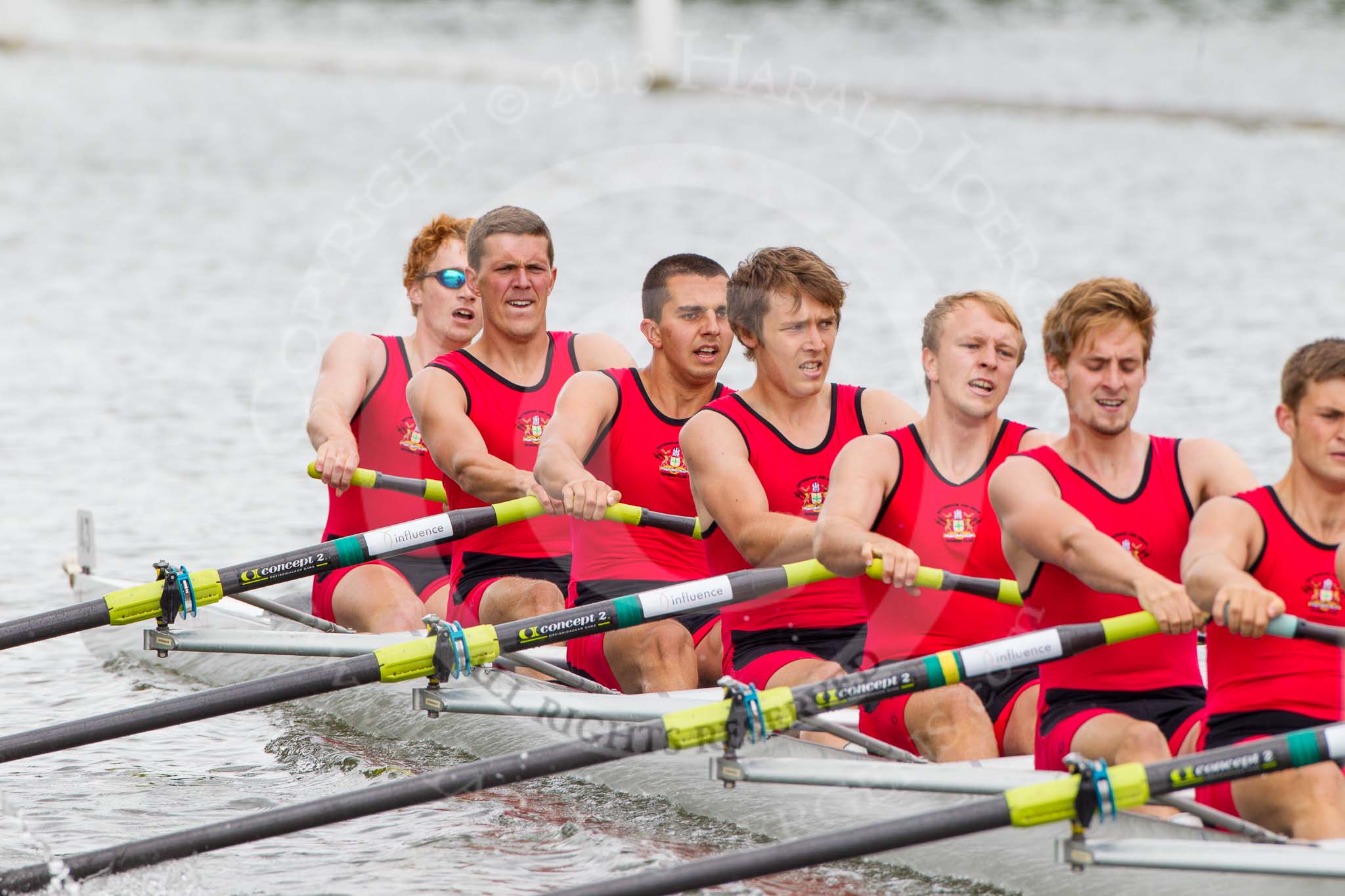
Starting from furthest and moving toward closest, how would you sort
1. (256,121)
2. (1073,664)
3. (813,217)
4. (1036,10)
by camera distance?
(1036,10) < (256,121) < (813,217) < (1073,664)

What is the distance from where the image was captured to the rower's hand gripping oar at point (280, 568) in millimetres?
5543

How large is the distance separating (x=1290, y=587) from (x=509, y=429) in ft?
9.92

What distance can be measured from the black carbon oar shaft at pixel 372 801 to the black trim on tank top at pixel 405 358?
2770mm

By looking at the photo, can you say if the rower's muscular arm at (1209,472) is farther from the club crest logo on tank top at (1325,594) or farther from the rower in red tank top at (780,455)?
the rower in red tank top at (780,455)

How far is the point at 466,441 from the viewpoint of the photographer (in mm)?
6051

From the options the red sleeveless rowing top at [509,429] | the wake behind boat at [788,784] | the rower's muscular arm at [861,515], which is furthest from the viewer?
the red sleeveless rowing top at [509,429]

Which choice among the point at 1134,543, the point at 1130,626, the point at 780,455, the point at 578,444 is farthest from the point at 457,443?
the point at 1130,626

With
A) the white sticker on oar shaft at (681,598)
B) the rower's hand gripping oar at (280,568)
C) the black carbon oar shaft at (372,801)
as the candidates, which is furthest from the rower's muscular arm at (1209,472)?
the rower's hand gripping oar at (280,568)

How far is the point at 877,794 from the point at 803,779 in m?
0.33

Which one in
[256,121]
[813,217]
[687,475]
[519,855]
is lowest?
[519,855]

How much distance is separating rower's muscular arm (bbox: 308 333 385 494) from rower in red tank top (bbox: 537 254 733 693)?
96 cm

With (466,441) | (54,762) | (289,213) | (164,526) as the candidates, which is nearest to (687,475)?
(466,441)

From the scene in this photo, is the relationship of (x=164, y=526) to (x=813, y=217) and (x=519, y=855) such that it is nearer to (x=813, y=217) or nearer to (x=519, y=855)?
(x=519, y=855)

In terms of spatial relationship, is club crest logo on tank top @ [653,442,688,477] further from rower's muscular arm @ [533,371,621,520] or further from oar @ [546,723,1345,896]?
oar @ [546,723,1345,896]
